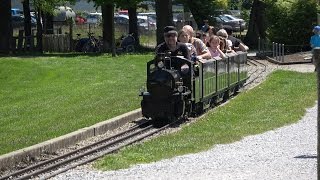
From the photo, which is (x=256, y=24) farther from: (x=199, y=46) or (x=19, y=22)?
(x=199, y=46)

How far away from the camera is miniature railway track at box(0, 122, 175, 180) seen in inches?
503

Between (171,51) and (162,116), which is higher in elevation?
(171,51)

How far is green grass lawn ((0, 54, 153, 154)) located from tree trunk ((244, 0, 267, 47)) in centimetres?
1657

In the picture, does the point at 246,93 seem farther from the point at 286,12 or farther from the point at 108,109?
the point at 286,12

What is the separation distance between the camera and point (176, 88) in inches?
706

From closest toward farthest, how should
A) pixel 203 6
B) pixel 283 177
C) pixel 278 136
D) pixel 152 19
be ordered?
pixel 283 177 → pixel 278 136 → pixel 203 6 → pixel 152 19

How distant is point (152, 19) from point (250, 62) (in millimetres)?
37954

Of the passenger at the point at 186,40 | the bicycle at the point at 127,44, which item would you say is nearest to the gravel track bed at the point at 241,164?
the passenger at the point at 186,40

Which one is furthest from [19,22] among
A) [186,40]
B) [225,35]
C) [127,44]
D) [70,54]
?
[186,40]

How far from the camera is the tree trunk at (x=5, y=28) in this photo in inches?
1768

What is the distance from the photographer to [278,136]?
15539mm

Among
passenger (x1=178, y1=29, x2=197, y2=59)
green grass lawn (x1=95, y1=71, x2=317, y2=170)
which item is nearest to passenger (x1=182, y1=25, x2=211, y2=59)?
passenger (x1=178, y1=29, x2=197, y2=59)

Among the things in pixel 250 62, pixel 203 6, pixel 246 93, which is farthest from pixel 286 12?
pixel 246 93

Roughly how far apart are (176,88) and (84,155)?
4.06 metres
